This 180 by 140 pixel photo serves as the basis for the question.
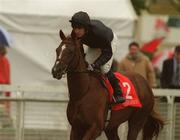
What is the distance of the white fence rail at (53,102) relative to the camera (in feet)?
45.6

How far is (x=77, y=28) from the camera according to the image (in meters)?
11.4

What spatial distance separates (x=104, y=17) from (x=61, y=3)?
914 millimetres

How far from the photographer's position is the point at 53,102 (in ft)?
46.0

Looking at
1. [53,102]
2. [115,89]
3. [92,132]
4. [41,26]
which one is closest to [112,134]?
[115,89]

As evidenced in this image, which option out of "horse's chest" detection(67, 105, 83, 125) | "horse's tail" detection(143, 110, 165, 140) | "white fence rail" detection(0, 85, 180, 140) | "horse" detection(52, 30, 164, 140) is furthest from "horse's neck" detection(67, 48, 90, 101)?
"white fence rail" detection(0, 85, 180, 140)

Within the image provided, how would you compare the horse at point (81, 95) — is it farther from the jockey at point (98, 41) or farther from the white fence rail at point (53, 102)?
the white fence rail at point (53, 102)

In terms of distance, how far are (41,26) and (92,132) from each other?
8052 mm

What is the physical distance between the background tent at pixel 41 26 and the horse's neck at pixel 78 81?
7.32 metres

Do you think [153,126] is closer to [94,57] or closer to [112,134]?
[112,134]

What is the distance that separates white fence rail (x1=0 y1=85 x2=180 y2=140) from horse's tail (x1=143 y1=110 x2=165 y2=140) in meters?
0.70


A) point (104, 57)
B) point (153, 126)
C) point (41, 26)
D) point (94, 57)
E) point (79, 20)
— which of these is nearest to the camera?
point (79, 20)

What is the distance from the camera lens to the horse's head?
10875mm

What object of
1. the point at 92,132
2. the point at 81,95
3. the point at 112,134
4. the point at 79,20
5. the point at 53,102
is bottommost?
the point at 112,134

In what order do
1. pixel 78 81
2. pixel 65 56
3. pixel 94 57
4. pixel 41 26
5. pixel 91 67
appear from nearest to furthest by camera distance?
1. pixel 65 56
2. pixel 78 81
3. pixel 91 67
4. pixel 94 57
5. pixel 41 26
